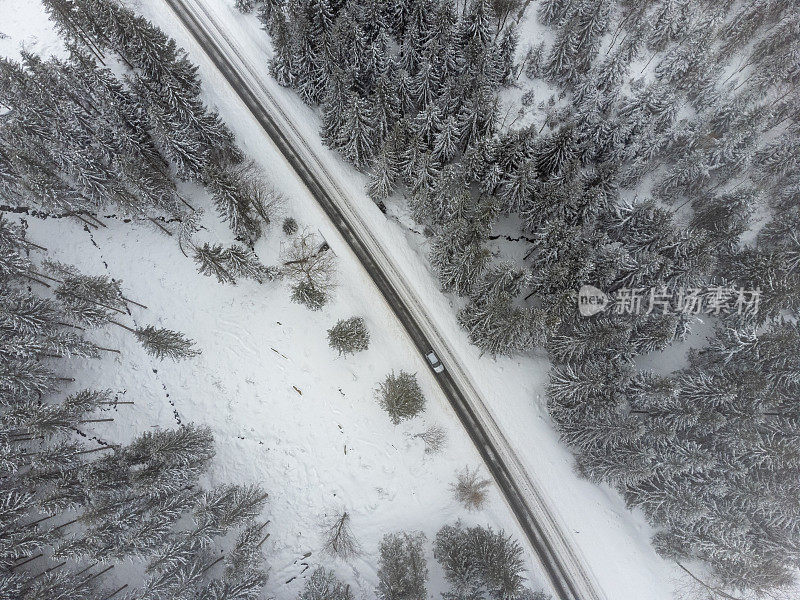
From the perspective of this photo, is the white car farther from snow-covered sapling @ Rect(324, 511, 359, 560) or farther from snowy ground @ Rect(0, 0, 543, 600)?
snow-covered sapling @ Rect(324, 511, 359, 560)

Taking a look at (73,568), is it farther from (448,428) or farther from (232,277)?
(448,428)

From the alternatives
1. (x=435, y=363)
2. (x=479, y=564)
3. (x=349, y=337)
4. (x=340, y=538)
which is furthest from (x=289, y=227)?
(x=479, y=564)

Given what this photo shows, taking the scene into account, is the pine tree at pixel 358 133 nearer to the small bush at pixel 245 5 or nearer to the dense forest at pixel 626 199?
the dense forest at pixel 626 199

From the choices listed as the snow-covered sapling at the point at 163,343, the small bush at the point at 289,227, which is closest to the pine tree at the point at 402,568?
the snow-covered sapling at the point at 163,343

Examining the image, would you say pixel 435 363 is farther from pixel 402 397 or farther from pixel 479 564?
pixel 479 564

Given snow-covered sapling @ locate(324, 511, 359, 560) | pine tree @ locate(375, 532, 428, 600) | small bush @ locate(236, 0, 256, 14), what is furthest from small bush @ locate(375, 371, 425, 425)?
small bush @ locate(236, 0, 256, 14)

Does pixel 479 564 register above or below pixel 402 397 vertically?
below
